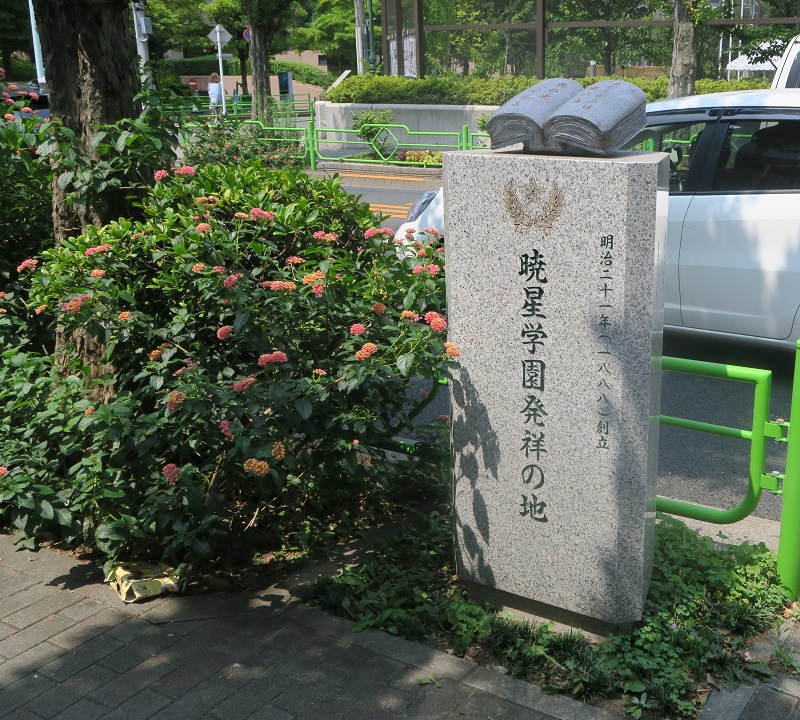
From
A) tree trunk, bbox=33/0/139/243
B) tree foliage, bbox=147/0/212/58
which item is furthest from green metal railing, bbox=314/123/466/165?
tree foliage, bbox=147/0/212/58

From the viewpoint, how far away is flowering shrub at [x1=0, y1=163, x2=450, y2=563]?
3.69 m

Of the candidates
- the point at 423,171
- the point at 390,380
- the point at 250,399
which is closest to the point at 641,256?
the point at 390,380

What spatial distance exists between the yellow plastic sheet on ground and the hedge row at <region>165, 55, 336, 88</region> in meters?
50.7

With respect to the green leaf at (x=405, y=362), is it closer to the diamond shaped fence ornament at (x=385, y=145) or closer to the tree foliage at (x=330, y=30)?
the diamond shaped fence ornament at (x=385, y=145)

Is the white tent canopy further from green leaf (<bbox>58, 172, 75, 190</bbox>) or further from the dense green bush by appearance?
green leaf (<bbox>58, 172, 75, 190</bbox>)

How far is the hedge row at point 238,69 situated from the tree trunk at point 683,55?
1463 inches

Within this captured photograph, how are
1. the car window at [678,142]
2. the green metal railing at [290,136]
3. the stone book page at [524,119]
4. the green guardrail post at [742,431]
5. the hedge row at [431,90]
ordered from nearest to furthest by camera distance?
the stone book page at [524,119] < the green guardrail post at [742,431] < the car window at [678,142] < the green metal railing at [290,136] < the hedge row at [431,90]

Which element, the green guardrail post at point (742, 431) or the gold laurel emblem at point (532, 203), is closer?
the gold laurel emblem at point (532, 203)

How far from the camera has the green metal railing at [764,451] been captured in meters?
3.59

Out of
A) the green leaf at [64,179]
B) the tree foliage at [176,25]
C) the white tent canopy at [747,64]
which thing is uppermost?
the tree foliage at [176,25]

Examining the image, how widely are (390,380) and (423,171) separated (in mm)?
15617

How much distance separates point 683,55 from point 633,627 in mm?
17052

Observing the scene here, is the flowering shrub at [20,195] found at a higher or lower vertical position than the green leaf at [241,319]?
higher

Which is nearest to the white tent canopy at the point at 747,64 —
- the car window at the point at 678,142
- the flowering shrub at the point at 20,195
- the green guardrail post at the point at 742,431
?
the car window at the point at 678,142
